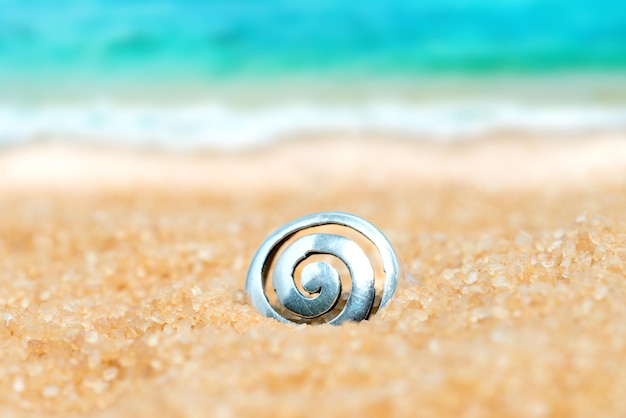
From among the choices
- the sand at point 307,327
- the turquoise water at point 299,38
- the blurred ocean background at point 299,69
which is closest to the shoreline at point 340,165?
the blurred ocean background at point 299,69

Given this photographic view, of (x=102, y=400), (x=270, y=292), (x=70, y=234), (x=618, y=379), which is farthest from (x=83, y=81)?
(x=618, y=379)

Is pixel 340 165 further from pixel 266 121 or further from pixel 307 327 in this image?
pixel 307 327

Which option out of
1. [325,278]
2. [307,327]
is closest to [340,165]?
[325,278]

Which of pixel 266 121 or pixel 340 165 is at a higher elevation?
pixel 266 121

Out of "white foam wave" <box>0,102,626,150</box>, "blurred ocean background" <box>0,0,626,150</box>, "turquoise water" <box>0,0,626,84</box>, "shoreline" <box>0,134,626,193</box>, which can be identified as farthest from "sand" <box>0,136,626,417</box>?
"turquoise water" <box>0,0,626,84</box>

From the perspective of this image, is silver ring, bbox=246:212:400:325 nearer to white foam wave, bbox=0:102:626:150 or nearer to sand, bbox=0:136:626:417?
sand, bbox=0:136:626:417
